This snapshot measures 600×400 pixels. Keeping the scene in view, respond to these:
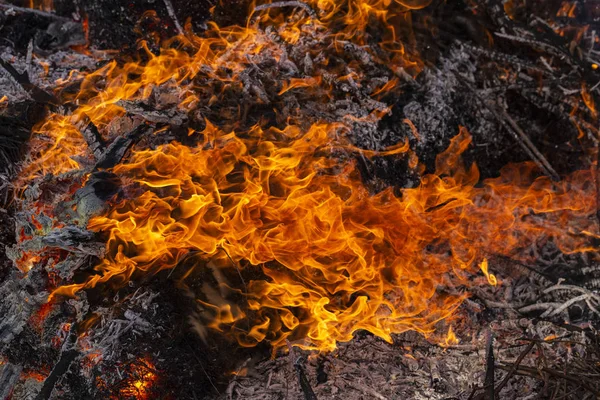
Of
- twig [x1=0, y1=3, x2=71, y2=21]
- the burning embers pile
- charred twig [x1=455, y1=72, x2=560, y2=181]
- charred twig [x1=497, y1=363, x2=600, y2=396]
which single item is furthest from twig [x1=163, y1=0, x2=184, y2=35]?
charred twig [x1=497, y1=363, x2=600, y2=396]

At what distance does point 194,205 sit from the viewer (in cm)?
382

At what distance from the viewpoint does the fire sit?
383cm

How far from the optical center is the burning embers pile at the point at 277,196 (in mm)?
3732

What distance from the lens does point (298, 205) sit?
4.04 metres

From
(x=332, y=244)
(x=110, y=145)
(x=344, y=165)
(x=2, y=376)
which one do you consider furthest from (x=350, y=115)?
(x=2, y=376)

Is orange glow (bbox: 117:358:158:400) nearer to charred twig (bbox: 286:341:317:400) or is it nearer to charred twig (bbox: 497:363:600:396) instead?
charred twig (bbox: 286:341:317:400)

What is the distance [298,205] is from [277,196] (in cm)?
18

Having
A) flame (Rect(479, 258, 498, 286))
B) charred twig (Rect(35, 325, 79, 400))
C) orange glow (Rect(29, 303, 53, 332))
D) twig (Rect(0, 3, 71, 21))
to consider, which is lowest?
flame (Rect(479, 258, 498, 286))

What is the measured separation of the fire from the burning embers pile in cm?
1

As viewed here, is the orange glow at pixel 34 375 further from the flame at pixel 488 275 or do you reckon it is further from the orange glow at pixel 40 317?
the flame at pixel 488 275

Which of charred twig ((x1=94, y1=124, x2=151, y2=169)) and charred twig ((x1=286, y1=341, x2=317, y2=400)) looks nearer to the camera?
charred twig ((x1=286, y1=341, x2=317, y2=400))

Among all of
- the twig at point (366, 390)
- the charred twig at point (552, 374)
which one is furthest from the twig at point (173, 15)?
the charred twig at point (552, 374)

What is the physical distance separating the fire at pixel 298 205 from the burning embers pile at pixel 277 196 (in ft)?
0.05

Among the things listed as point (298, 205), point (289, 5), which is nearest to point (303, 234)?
point (298, 205)
